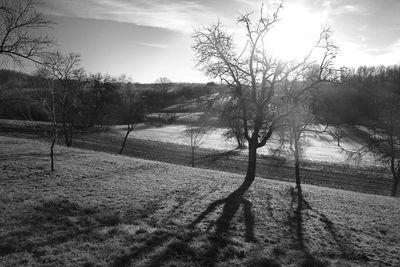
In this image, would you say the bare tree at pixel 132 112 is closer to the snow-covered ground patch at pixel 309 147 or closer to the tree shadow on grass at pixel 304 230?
the snow-covered ground patch at pixel 309 147

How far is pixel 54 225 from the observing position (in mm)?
10203

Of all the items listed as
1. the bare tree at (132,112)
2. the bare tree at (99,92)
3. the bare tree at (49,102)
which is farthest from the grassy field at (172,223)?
the bare tree at (99,92)

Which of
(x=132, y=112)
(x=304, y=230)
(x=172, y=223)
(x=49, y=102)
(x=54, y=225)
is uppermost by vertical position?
(x=49, y=102)

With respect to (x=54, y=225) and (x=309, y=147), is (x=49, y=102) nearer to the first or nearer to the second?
(x=54, y=225)

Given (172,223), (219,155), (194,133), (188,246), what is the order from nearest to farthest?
(188,246) < (172,223) < (219,155) < (194,133)

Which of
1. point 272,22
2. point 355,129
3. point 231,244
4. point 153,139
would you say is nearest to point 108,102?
point 153,139

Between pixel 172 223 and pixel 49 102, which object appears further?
pixel 49 102

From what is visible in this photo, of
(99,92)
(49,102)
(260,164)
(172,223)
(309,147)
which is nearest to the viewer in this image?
(172,223)

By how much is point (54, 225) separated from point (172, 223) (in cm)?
401

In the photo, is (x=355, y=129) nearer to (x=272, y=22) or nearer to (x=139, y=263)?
(x=272, y=22)

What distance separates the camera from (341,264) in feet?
30.8

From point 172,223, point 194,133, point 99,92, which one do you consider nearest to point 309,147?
point 194,133

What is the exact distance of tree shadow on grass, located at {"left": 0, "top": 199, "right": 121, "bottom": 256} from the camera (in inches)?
344

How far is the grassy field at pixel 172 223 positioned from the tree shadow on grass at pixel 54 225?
30mm
